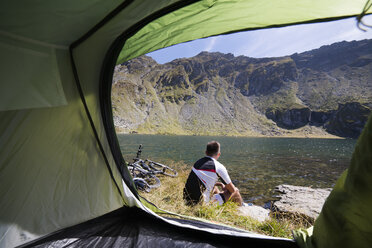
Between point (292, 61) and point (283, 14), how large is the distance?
655 ft

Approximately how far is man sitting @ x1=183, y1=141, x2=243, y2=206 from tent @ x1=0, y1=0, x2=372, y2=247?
48.6 inches

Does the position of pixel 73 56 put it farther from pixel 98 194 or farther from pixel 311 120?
pixel 311 120

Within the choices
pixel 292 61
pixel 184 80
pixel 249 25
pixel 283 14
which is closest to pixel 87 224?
pixel 249 25

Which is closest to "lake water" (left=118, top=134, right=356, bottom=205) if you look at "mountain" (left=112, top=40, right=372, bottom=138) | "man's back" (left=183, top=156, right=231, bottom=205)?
"man's back" (left=183, top=156, right=231, bottom=205)

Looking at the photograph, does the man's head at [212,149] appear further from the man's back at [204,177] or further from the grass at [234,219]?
the grass at [234,219]

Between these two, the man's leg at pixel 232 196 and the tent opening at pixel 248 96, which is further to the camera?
the tent opening at pixel 248 96

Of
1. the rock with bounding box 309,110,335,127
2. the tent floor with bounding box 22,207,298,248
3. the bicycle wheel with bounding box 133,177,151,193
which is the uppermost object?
the tent floor with bounding box 22,207,298,248

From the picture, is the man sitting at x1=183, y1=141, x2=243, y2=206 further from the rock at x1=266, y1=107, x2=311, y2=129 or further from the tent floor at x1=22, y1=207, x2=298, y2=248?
the rock at x1=266, y1=107, x2=311, y2=129

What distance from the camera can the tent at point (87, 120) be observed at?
1.37 metres

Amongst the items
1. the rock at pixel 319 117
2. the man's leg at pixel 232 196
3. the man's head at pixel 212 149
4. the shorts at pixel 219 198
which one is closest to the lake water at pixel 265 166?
the man's leg at pixel 232 196

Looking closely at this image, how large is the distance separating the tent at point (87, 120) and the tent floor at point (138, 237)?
1cm

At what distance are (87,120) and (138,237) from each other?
1512mm

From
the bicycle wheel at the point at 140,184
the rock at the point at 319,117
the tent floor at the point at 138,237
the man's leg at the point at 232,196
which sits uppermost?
the tent floor at the point at 138,237

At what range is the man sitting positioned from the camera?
327 centimetres
